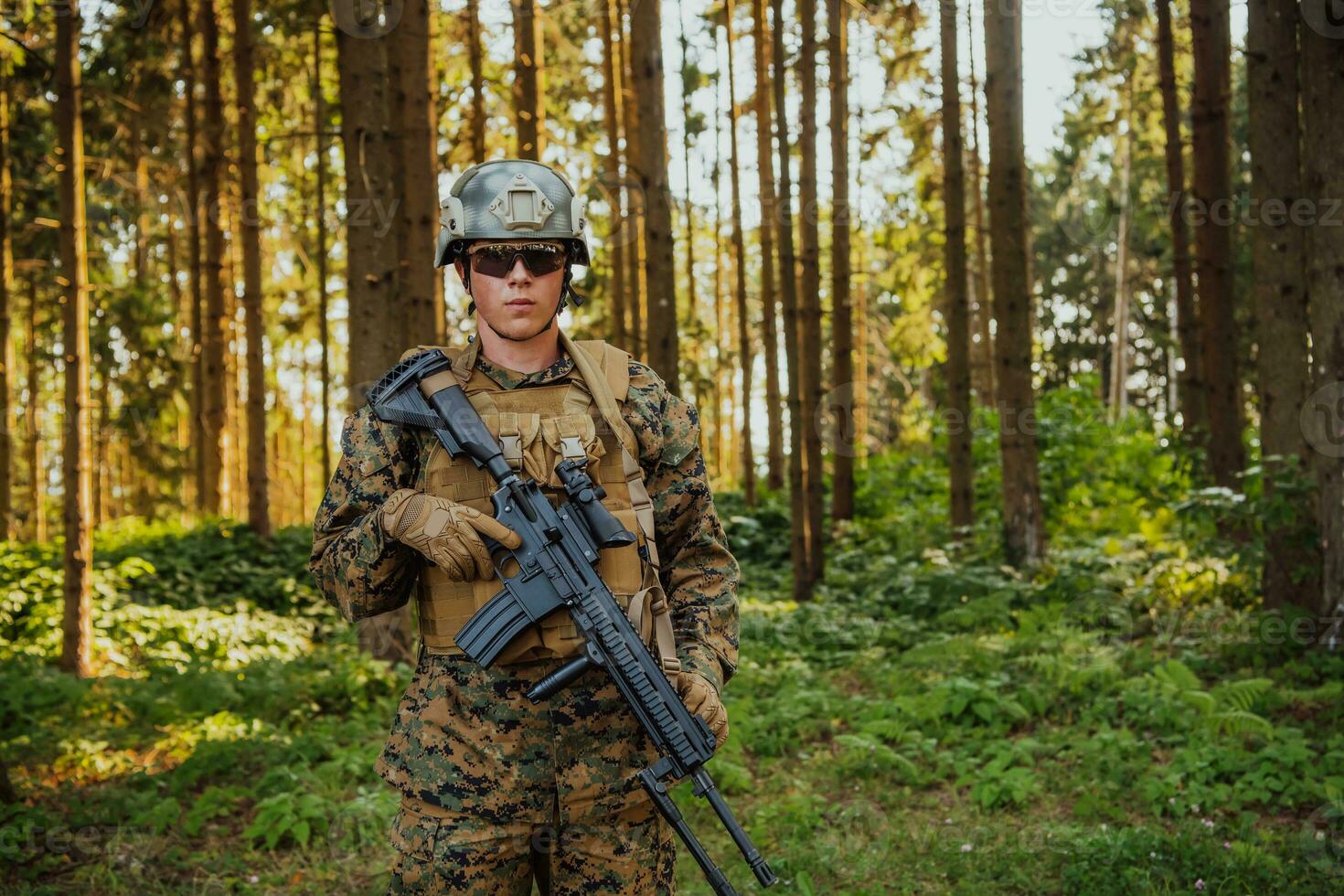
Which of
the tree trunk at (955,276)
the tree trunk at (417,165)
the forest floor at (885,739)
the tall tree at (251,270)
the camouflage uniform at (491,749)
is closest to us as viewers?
the camouflage uniform at (491,749)

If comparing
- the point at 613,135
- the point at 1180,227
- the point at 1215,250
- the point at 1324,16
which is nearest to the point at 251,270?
the point at 613,135

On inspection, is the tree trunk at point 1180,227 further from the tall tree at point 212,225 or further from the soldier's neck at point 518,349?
the tall tree at point 212,225

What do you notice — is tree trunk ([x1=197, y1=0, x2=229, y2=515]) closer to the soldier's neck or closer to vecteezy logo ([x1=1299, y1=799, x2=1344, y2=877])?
the soldier's neck

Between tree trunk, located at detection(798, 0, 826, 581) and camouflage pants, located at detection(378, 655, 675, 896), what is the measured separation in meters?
10.5

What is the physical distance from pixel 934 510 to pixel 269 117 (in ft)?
43.3

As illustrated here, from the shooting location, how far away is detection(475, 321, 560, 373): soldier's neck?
2.92m

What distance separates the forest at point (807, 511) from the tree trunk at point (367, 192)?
29 mm

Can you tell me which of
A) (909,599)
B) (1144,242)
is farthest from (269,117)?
(1144,242)

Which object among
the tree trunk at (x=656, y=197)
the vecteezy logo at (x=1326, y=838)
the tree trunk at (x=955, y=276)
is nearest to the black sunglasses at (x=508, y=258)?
the vecteezy logo at (x=1326, y=838)

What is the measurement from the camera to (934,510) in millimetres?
15820

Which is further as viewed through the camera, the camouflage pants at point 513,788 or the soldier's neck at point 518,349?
the soldier's neck at point 518,349

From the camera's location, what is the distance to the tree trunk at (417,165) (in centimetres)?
909

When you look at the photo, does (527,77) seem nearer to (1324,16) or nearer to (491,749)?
(1324,16)

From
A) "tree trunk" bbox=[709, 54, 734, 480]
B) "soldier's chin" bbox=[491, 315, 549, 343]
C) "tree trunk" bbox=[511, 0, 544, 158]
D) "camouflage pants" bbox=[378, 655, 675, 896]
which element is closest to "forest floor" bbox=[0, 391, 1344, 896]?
"camouflage pants" bbox=[378, 655, 675, 896]
